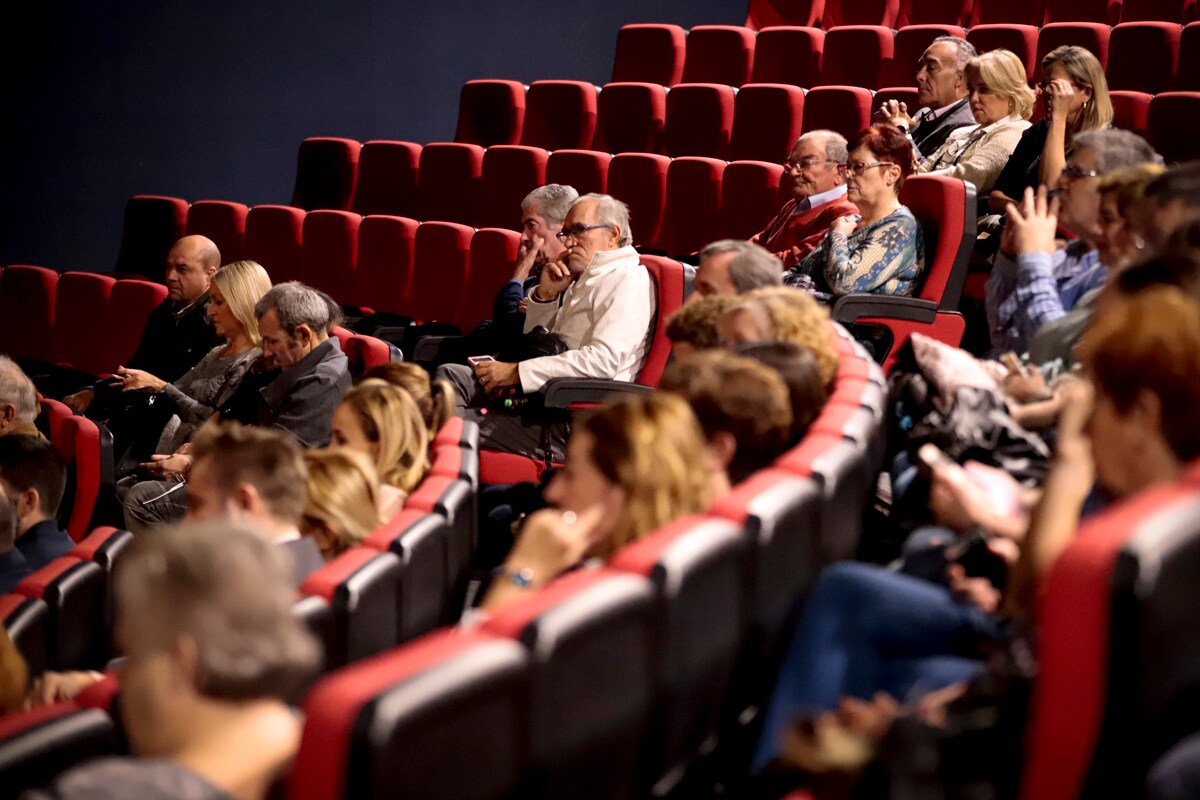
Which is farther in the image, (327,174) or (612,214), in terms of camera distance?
(327,174)

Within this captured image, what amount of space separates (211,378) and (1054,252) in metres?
0.68

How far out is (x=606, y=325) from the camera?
1013 mm

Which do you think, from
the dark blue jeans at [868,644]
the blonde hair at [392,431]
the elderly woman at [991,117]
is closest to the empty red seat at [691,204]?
Result: the elderly woman at [991,117]

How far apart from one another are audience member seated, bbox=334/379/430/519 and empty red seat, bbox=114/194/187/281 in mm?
A: 1014

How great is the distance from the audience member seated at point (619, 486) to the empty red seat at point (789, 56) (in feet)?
4.01

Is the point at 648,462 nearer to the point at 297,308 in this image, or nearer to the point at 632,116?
the point at 297,308

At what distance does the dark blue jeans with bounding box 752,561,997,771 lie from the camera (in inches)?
18.3

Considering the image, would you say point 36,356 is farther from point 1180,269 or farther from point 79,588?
point 1180,269

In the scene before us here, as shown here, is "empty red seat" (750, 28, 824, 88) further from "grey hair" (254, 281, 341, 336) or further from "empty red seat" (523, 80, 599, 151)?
"grey hair" (254, 281, 341, 336)

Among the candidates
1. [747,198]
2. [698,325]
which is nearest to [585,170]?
[747,198]

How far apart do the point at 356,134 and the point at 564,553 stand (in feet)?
5.15

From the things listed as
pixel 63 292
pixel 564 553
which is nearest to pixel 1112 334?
pixel 564 553

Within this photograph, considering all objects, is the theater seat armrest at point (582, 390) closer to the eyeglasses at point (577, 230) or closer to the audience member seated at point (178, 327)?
the eyeglasses at point (577, 230)

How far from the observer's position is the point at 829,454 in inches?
21.0
